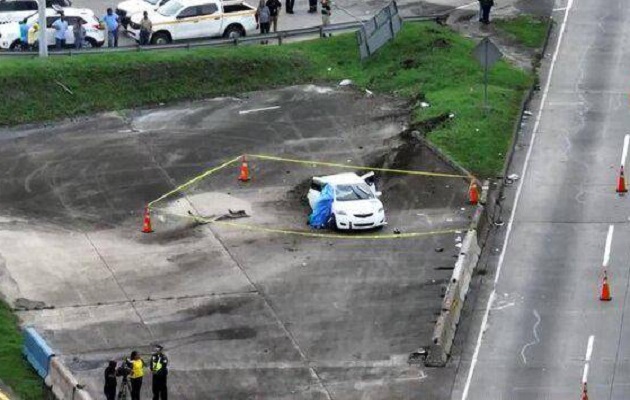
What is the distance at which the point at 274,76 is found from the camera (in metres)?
65.4

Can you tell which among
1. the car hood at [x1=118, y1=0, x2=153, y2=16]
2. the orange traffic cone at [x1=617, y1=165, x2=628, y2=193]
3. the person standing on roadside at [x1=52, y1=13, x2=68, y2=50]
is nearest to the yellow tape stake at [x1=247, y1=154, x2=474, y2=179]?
the orange traffic cone at [x1=617, y1=165, x2=628, y2=193]

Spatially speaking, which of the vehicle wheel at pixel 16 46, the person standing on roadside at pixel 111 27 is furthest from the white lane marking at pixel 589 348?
the vehicle wheel at pixel 16 46

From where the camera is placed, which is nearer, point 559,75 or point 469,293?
point 469,293

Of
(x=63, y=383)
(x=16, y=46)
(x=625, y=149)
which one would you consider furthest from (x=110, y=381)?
(x=16, y=46)

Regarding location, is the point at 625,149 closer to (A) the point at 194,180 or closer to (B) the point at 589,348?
(A) the point at 194,180

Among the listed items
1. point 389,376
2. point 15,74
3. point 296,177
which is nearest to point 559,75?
point 296,177

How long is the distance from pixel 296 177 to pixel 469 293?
33.1ft

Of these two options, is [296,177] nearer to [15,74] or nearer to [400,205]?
[400,205]

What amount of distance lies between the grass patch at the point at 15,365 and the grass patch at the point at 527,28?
28.6m

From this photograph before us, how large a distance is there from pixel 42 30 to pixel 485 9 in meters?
17.4

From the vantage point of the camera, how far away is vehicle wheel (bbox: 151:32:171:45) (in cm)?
6850

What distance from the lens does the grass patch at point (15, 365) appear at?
42.4 meters

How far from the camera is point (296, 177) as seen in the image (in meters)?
56.4

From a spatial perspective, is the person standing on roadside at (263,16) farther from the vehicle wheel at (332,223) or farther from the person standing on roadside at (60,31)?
the vehicle wheel at (332,223)
